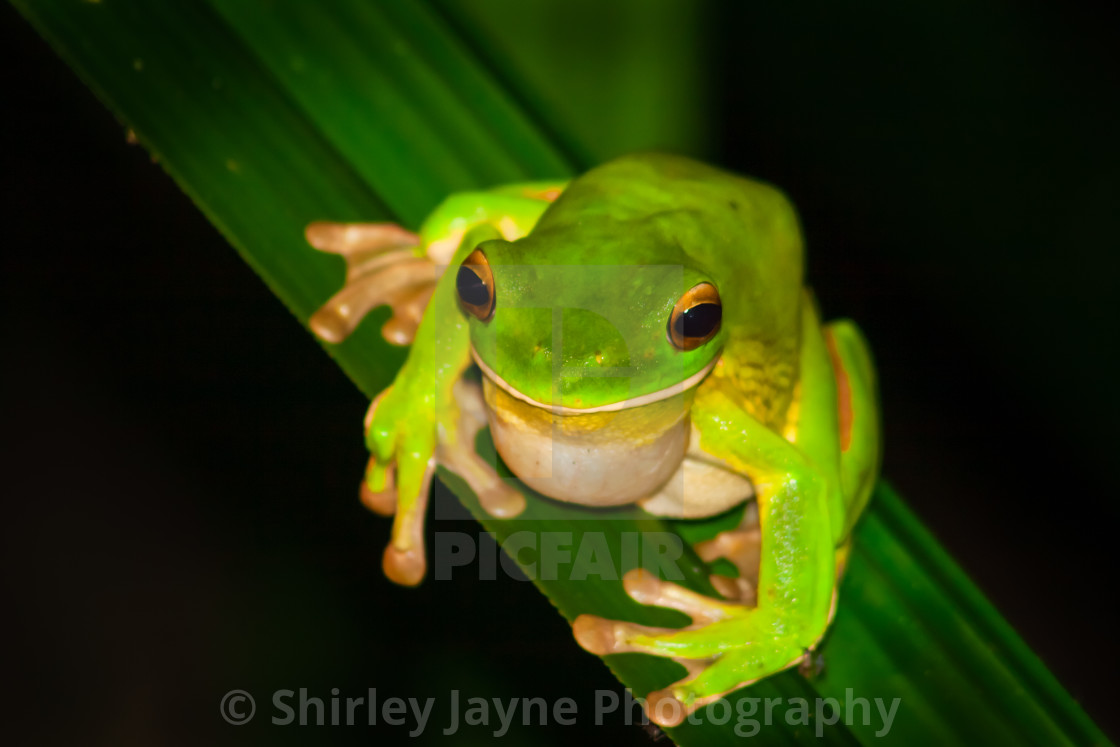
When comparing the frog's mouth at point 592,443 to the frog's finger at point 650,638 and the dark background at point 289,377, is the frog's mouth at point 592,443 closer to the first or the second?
the frog's finger at point 650,638

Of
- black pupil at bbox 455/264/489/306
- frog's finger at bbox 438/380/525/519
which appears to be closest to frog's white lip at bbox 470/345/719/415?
black pupil at bbox 455/264/489/306

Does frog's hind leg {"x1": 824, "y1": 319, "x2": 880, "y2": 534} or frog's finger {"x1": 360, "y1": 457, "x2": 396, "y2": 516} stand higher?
frog's finger {"x1": 360, "y1": 457, "x2": 396, "y2": 516}

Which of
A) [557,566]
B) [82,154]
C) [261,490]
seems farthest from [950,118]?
[82,154]

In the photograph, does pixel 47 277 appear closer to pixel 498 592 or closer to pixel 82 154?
pixel 82 154

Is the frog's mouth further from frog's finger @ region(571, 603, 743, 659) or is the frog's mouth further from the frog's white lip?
frog's finger @ region(571, 603, 743, 659)

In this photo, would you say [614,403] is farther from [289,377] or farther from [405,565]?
[289,377]

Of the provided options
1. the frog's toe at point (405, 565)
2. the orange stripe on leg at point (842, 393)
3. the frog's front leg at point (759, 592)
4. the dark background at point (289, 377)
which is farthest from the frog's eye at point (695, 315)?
the dark background at point (289, 377)
